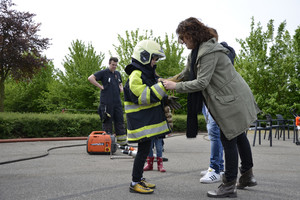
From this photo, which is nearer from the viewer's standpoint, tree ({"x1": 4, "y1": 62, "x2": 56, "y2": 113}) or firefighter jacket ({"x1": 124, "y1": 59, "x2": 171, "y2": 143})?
firefighter jacket ({"x1": 124, "y1": 59, "x2": 171, "y2": 143})

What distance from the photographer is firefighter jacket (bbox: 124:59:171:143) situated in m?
3.22

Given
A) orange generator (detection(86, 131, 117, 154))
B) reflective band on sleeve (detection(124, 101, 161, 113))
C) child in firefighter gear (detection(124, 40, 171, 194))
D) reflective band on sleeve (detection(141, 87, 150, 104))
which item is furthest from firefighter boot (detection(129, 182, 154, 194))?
orange generator (detection(86, 131, 117, 154))

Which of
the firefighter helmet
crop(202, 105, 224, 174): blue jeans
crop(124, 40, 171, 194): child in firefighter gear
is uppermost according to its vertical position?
the firefighter helmet

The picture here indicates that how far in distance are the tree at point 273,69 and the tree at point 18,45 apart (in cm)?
1397

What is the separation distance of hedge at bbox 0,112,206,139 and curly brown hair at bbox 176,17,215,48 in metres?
8.06

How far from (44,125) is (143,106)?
26.4 feet

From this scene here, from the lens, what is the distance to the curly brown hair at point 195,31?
3.20 metres

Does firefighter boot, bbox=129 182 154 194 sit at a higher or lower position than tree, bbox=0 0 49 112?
lower

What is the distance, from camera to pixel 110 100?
7.36 m

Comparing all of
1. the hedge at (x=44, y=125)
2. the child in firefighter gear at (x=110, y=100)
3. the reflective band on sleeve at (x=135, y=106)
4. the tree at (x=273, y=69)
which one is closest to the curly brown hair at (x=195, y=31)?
the reflective band on sleeve at (x=135, y=106)

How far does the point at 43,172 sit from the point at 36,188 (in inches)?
41.2

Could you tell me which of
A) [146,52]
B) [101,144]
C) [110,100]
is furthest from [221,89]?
[110,100]

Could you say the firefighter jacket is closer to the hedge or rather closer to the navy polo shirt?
the navy polo shirt

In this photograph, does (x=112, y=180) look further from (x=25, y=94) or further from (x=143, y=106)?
(x=25, y=94)
